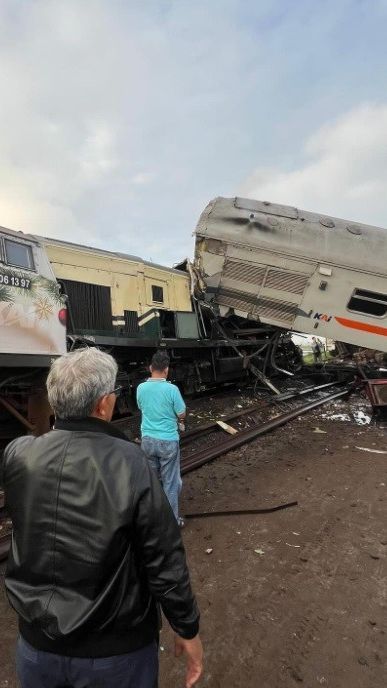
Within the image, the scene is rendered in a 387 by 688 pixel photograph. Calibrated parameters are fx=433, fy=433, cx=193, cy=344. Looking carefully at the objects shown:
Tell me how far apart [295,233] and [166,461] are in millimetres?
6408

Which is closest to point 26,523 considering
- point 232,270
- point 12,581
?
point 12,581

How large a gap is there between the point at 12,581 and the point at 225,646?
1809mm

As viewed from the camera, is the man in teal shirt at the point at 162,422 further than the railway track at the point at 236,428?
No

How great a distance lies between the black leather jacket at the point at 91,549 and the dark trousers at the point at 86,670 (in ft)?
0.10

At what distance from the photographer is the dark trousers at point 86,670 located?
54.5 inches

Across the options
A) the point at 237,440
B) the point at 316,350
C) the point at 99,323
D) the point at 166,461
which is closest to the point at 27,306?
the point at 99,323

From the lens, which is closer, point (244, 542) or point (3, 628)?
point (3, 628)

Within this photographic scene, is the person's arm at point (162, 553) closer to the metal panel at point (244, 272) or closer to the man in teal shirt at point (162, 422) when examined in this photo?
the man in teal shirt at point (162, 422)

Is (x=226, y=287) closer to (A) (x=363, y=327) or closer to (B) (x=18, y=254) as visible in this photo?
(A) (x=363, y=327)

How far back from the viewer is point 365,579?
333 cm

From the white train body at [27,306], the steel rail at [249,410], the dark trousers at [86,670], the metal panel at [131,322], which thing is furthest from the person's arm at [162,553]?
the metal panel at [131,322]

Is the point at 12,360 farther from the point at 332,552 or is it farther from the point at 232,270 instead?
the point at 232,270

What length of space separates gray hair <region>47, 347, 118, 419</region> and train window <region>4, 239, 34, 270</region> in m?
5.05

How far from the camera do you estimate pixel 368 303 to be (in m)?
8.85
